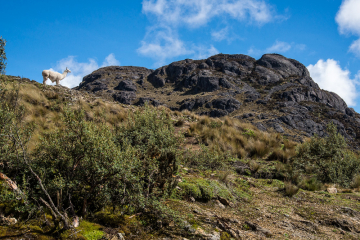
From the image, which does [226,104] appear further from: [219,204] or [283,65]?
[219,204]

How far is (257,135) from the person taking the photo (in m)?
13.8

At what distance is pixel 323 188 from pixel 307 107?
2870 inches

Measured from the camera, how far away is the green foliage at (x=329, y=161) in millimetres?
8164

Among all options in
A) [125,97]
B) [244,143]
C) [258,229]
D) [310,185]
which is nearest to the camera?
[258,229]

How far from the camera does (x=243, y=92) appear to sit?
8119 centimetres

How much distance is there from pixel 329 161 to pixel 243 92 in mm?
76056

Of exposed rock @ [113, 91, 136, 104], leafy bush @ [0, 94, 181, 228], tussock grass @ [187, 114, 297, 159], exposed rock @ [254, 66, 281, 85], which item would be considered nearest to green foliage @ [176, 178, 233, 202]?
leafy bush @ [0, 94, 181, 228]

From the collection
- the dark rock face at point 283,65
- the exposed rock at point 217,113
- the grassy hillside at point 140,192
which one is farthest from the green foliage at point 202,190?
the dark rock face at point 283,65

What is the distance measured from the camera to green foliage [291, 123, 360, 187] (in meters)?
8.16

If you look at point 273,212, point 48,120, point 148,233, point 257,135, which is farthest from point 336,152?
point 48,120

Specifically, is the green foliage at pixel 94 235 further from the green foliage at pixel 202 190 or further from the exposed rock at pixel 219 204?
the exposed rock at pixel 219 204

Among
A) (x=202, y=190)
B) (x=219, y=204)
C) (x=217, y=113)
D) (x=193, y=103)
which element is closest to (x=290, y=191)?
(x=219, y=204)

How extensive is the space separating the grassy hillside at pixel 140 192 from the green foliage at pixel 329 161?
0.07m

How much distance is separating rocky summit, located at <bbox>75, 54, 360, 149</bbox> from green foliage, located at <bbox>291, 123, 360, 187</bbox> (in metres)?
35.4
